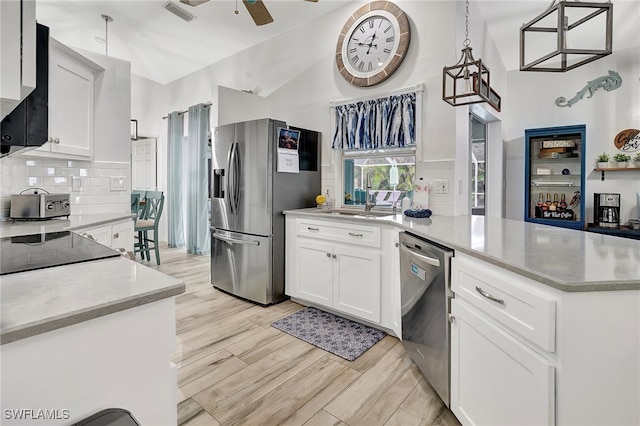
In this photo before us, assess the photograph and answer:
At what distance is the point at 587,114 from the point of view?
386 centimetres

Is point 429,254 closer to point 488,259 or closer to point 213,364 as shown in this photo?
point 488,259

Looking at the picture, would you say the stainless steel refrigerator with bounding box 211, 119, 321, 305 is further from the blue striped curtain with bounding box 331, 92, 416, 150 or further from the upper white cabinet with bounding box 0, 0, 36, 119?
the upper white cabinet with bounding box 0, 0, 36, 119

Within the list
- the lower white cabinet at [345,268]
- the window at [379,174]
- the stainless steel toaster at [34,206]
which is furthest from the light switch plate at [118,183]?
the window at [379,174]

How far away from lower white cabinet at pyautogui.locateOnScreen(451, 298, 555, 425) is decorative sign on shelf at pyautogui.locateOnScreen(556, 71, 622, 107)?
3836 mm

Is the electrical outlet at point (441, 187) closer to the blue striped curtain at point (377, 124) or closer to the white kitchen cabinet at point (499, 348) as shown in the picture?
the blue striped curtain at point (377, 124)

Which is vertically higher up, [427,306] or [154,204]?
[154,204]

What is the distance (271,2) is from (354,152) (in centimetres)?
179

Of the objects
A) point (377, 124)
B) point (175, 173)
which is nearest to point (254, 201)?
point (377, 124)

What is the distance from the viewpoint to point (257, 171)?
3094mm

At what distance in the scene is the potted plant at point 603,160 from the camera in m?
3.72

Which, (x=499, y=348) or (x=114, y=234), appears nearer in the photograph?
(x=499, y=348)

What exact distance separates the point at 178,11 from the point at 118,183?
6.43ft

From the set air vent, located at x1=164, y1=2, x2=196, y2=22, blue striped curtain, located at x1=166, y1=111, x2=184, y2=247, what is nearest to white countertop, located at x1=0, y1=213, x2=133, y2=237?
air vent, located at x1=164, y1=2, x2=196, y2=22

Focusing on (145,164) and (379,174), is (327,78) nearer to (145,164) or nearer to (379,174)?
(379,174)
